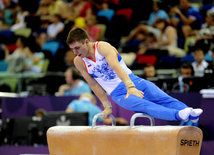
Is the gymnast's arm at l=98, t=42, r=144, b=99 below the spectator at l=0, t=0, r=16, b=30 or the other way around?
below

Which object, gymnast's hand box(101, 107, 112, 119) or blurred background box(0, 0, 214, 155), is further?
blurred background box(0, 0, 214, 155)

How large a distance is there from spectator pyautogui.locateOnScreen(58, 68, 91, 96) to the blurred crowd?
6 centimetres

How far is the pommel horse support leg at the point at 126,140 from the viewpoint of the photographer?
3.01m

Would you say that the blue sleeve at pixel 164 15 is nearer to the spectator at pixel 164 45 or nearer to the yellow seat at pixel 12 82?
the spectator at pixel 164 45

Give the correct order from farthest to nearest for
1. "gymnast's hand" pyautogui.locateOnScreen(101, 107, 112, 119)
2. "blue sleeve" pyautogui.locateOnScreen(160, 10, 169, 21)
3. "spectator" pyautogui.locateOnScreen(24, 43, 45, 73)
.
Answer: "spectator" pyautogui.locateOnScreen(24, 43, 45, 73) → "blue sleeve" pyautogui.locateOnScreen(160, 10, 169, 21) → "gymnast's hand" pyautogui.locateOnScreen(101, 107, 112, 119)

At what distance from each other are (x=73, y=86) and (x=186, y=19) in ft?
11.3

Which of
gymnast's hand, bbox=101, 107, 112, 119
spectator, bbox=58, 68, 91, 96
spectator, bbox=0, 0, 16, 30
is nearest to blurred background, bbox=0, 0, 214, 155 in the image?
spectator, bbox=58, 68, 91, 96

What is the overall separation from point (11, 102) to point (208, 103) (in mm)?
4492

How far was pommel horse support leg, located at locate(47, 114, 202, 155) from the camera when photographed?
3014mm

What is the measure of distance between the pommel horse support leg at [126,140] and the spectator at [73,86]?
3026 mm

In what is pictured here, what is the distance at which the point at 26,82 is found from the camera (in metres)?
7.47

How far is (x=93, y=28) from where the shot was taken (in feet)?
28.9

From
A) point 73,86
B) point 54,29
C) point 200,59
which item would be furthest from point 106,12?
point 200,59

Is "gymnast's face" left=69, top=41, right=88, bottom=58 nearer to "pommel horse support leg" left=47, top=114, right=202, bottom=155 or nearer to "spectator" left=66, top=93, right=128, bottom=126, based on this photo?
"pommel horse support leg" left=47, top=114, right=202, bottom=155
